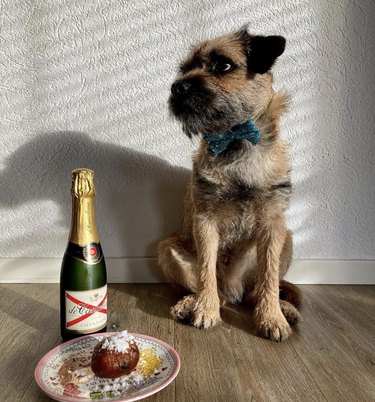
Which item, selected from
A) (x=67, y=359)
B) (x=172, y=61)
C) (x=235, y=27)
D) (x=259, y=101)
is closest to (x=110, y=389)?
(x=67, y=359)

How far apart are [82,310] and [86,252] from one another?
5.8 inches

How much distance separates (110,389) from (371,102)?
4.55 feet

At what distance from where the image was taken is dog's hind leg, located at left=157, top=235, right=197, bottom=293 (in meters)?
1.45

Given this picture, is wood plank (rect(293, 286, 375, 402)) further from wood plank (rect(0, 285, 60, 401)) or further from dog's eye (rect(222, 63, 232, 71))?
dog's eye (rect(222, 63, 232, 71))

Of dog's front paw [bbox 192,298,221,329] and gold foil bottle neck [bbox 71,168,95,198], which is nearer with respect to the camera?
gold foil bottle neck [bbox 71,168,95,198]

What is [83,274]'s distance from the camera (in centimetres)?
110

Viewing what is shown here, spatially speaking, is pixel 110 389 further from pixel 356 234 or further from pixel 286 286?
pixel 356 234

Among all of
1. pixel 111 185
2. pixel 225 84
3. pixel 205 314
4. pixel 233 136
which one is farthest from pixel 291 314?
pixel 111 185

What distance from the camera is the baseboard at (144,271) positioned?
5.50 feet

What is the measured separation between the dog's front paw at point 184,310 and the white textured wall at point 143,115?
0.40m

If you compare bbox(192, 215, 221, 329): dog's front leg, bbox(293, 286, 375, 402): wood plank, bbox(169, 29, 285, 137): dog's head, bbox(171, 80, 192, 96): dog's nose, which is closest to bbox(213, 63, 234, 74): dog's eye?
bbox(169, 29, 285, 137): dog's head

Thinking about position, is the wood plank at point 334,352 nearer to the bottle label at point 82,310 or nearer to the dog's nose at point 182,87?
the bottle label at point 82,310

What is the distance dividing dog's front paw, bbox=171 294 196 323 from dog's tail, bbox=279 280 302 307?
0.35 metres

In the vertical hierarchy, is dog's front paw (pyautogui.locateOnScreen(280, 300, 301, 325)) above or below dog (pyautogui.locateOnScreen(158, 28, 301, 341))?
below
